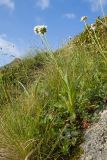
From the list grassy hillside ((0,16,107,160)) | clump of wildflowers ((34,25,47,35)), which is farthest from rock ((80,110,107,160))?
clump of wildflowers ((34,25,47,35))

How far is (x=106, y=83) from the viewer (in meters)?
6.52

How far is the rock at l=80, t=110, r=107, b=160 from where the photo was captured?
5448 millimetres

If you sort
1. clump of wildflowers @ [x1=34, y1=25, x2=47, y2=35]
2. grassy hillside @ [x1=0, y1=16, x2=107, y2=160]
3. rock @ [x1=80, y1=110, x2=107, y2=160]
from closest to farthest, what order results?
rock @ [x1=80, y1=110, x2=107, y2=160] → grassy hillside @ [x1=0, y1=16, x2=107, y2=160] → clump of wildflowers @ [x1=34, y1=25, x2=47, y2=35]

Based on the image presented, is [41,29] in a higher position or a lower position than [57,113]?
higher

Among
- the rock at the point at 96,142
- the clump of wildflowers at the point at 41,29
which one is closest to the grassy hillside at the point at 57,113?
the rock at the point at 96,142

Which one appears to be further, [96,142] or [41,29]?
[41,29]

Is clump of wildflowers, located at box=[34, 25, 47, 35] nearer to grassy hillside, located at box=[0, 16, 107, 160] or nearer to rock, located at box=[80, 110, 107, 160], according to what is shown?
grassy hillside, located at box=[0, 16, 107, 160]

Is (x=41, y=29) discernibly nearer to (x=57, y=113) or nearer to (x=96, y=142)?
(x=57, y=113)

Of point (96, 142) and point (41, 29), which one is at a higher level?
point (41, 29)

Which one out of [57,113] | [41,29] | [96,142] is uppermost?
[41,29]

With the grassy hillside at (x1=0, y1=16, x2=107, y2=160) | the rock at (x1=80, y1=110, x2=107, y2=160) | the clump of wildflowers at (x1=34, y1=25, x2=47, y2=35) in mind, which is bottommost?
the rock at (x1=80, y1=110, x2=107, y2=160)

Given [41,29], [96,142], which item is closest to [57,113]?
[96,142]

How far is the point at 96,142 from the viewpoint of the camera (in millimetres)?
5637

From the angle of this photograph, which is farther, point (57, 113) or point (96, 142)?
point (57, 113)
